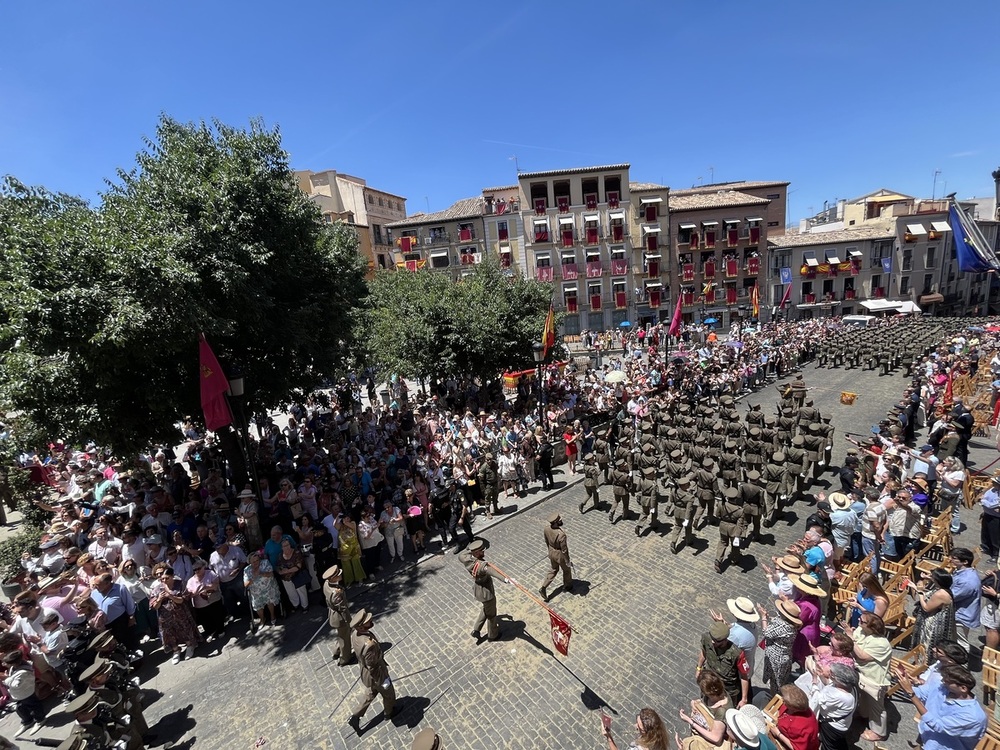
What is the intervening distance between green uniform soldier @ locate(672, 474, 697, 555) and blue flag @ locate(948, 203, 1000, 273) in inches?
557

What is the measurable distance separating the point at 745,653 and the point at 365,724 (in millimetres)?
4726

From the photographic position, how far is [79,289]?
275 inches

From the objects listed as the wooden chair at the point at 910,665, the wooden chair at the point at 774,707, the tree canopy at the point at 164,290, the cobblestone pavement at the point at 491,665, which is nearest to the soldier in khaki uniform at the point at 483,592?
the cobblestone pavement at the point at 491,665

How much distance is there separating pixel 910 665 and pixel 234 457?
13011 mm

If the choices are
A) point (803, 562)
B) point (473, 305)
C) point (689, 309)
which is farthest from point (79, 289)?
point (689, 309)

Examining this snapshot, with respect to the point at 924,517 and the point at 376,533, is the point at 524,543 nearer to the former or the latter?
the point at 376,533

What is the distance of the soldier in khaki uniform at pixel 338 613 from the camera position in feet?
21.5

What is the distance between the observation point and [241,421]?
34.6 ft

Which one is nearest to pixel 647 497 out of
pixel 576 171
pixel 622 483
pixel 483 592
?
pixel 622 483

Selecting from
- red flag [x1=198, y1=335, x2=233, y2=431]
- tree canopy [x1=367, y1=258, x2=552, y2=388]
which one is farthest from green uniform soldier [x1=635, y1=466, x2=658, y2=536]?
tree canopy [x1=367, y1=258, x2=552, y2=388]

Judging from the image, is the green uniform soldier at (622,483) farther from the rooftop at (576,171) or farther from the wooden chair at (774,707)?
the rooftop at (576,171)

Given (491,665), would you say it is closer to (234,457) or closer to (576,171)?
(234,457)

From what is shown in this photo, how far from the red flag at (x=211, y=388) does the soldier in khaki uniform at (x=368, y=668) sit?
4.80 meters

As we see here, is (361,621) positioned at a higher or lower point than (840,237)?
lower
